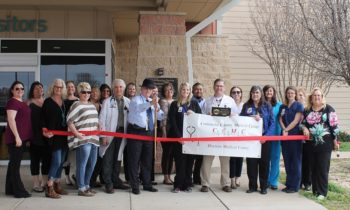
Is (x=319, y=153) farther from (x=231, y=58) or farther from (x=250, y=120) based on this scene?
(x=231, y=58)

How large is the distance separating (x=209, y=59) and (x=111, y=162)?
8656 mm

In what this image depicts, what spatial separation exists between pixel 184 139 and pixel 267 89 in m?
1.87

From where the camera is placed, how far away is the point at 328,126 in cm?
763

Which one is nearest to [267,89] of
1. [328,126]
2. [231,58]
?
[328,126]

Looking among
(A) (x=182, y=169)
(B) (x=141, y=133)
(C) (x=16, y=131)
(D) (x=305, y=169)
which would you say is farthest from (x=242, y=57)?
(C) (x=16, y=131)

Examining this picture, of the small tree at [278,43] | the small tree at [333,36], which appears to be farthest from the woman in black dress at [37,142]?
the small tree at [278,43]

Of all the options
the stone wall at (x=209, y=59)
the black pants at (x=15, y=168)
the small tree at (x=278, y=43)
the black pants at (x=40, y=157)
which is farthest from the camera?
the small tree at (x=278, y=43)

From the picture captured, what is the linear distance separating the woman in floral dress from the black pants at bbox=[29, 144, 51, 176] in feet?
15.1

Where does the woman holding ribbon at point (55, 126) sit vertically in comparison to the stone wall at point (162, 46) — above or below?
below

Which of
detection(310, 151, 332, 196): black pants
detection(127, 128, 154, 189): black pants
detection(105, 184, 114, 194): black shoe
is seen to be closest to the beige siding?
detection(310, 151, 332, 196): black pants

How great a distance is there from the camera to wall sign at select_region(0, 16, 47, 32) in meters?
11.5

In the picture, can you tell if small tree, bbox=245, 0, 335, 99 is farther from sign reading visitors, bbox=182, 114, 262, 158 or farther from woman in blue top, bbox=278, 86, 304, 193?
sign reading visitors, bbox=182, 114, 262, 158

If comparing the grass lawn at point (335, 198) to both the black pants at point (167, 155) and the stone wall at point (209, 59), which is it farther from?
the stone wall at point (209, 59)

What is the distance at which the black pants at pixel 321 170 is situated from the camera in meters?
7.61
